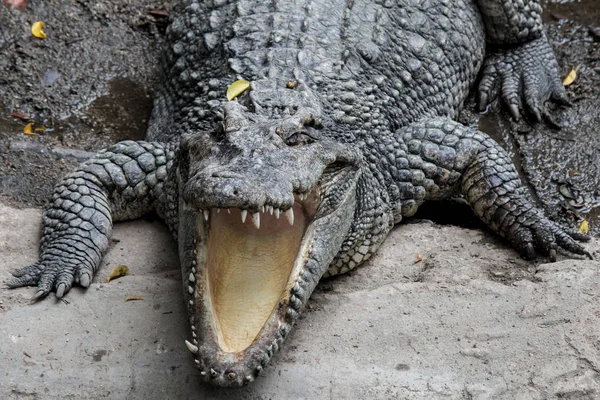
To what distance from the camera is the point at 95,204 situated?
4629mm

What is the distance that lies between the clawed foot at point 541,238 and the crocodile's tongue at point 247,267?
1.34 meters

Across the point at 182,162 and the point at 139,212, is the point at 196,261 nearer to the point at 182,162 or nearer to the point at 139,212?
the point at 182,162

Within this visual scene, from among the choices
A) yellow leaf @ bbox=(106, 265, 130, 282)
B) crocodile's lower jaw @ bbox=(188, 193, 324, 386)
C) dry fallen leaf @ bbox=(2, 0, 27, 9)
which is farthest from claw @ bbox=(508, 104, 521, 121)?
dry fallen leaf @ bbox=(2, 0, 27, 9)

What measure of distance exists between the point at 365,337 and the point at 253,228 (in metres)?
0.74

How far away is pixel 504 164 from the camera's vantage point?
4.83 m

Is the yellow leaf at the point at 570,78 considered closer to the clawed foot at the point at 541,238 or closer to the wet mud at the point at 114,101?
the wet mud at the point at 114,101

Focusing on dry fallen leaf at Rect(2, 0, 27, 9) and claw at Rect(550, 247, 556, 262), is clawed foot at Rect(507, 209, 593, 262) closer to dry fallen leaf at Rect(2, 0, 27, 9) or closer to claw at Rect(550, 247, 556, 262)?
claw at Rect(550, 247, 556, 262)

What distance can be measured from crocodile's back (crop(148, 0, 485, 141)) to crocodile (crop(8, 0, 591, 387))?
1 cm

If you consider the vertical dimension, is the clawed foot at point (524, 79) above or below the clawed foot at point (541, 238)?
above

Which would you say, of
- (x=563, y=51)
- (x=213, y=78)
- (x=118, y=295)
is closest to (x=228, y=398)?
(x=118, y=295)

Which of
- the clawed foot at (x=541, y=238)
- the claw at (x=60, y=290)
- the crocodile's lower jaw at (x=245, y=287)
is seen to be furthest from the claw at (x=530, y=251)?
the claw at (x=60, y=290)

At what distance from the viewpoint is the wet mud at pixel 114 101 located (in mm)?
5160

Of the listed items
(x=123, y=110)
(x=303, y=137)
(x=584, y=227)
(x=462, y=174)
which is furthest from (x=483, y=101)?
(x=123, y=110)

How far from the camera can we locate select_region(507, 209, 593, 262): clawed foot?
175 inches
